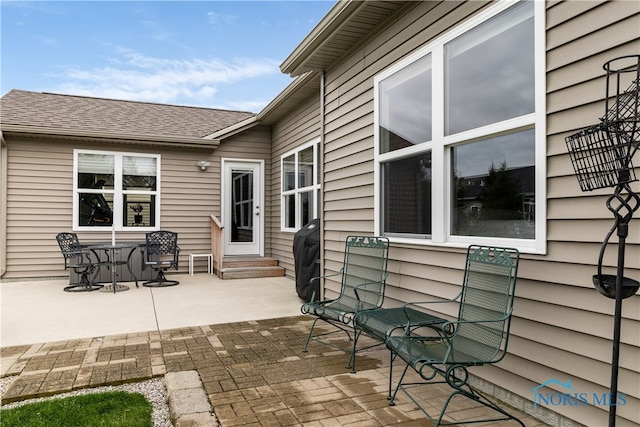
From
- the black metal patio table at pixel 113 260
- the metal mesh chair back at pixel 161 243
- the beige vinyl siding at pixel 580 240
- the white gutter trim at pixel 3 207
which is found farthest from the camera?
the metal mesh chair back at pixel 161 243

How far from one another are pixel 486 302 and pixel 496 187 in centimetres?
A: 74

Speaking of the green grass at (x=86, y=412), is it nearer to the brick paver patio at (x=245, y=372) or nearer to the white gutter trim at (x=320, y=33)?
the brick paver patio at (x=245, y=372)

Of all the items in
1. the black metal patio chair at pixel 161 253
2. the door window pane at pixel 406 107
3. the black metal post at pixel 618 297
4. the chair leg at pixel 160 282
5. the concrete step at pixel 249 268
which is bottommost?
the chair leg at pixel 160 282

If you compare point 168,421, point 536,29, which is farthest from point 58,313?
point 536,29

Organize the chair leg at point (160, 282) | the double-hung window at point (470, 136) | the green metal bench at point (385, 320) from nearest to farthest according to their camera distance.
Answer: the double-hung window at point (470, 136) < the green metal bench at point (385, 320) < the chair leg at point (160, 282)

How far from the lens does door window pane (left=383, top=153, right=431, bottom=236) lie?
3.23m

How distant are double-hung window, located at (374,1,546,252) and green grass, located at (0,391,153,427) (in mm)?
2231

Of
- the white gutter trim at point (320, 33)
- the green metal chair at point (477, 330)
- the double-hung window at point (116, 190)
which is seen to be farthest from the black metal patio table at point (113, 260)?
the green metal chair at point (477, 330)

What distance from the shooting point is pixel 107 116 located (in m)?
8.53

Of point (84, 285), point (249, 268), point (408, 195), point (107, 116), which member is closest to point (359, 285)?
point (408, 195)

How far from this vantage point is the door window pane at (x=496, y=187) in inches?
93.1

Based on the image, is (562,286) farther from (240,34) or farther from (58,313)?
(240,34)

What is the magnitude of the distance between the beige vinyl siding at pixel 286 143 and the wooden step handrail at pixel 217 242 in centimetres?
115

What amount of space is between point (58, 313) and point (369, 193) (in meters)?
3.90
